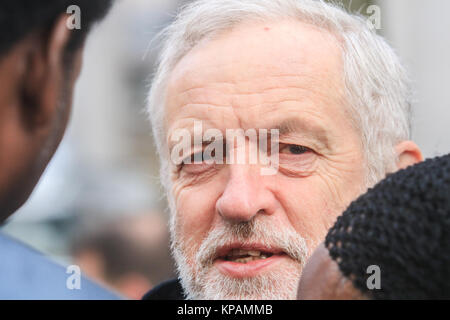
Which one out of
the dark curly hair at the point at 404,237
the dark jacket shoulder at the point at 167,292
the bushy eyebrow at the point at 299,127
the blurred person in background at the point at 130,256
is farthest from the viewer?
the blurred person in background at the point at 130,256

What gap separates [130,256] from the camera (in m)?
4.08

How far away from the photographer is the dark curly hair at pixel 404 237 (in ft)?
2.64

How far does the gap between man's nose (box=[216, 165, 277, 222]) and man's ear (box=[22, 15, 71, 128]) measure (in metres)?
0.94

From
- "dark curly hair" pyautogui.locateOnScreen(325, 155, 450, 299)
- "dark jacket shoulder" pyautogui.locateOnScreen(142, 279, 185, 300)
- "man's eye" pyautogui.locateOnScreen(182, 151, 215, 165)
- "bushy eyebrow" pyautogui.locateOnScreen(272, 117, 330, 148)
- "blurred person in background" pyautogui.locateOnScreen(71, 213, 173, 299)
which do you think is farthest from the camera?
"blurred person in background" pyautogui.locateOnScreen(71, 213, 173, 299)

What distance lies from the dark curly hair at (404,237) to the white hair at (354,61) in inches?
47.7

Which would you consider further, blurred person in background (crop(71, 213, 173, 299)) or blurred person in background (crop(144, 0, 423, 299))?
blurred person in background (crop(71, 213, 173, 299))

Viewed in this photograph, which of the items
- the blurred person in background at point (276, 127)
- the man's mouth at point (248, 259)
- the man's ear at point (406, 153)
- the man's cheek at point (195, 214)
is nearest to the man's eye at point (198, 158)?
the blurred person in background at point (276, 127)

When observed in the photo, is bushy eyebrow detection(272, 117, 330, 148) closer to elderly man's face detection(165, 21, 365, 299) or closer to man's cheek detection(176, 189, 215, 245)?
elderly man's face detection(165, 21, 365, 299)

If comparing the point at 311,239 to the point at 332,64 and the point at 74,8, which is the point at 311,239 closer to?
the point at 332,64

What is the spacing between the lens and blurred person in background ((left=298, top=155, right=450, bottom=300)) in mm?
807

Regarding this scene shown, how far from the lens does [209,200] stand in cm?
204

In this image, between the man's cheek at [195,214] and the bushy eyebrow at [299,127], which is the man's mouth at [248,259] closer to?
the man's cheek at [195,214]

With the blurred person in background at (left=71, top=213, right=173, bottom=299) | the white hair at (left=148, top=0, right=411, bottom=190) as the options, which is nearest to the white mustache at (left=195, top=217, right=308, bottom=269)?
the white hair at (left=148, top=0, right=411, bottom=190)

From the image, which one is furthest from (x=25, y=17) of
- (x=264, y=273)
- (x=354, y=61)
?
(x=354, y=61)
